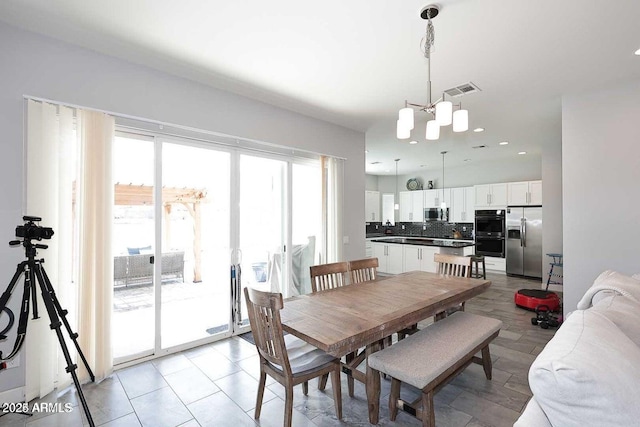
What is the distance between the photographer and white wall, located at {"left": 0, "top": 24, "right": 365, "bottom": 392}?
83.0 inches

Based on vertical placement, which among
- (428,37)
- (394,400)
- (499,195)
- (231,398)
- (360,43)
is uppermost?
(360,43)

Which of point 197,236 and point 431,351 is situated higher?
point 197,236

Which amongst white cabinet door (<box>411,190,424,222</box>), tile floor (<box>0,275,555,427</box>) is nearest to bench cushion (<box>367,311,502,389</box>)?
tile floor (<box>0,275,555,427</box>)

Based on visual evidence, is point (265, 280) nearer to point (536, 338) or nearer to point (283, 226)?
point (283, 226)

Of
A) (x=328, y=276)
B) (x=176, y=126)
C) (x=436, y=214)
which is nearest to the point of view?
(x=328, y=276)

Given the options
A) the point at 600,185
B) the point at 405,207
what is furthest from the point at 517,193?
the point at 600,185

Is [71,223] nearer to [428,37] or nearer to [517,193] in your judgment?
[428,37]

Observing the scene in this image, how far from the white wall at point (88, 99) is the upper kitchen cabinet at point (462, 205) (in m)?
5.66

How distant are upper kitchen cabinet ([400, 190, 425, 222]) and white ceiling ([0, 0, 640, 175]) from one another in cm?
512

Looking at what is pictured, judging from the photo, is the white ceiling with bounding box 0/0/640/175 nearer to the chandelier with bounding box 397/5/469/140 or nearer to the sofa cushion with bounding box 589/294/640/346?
the chandelier with bounding box 397/5/469/140

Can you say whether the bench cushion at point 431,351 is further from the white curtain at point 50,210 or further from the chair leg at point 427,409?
the white curtain at point 50,210

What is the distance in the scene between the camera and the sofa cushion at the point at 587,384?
81 centimetres

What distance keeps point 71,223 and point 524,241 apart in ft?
25.0

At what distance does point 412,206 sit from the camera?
8.85 metres
